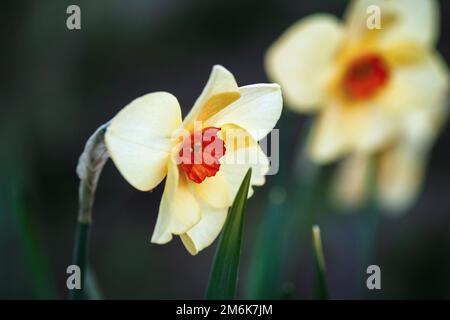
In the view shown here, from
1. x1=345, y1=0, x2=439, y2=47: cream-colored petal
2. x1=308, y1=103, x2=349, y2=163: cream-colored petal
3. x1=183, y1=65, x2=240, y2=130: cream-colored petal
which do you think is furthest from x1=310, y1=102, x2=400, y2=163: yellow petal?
x1=183, y1=65, x2=240, y2=130: cream-colored petal

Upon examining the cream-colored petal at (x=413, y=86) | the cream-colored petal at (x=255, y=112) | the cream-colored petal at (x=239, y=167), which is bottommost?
the cream-colored petal at (x=239, y=167)

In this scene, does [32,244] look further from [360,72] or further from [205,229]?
[360,72]

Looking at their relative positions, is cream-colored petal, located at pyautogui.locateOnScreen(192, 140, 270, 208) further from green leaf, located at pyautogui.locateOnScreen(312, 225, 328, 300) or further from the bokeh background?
the bokeh background

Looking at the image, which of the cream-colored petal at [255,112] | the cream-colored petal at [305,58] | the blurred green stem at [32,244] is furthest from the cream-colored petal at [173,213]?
the cream-colored petal at [305,58]

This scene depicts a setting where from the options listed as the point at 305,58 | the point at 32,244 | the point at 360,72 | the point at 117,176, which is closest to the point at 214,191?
the point at 32,244

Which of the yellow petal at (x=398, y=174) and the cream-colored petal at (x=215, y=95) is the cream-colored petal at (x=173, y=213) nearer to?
the cream-colored petal at (x=215, y=95)

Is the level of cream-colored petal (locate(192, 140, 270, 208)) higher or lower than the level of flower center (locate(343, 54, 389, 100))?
lower
